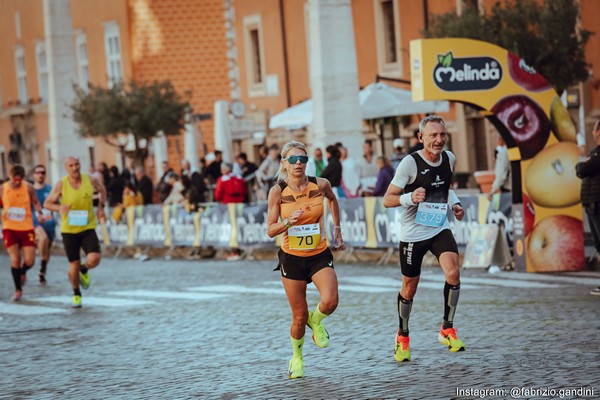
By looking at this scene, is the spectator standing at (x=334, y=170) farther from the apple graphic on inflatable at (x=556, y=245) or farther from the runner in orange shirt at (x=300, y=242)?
the runner in orange shirt at (x=300, y=242)

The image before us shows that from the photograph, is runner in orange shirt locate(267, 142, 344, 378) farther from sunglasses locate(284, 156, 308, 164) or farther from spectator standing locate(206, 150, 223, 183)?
spectator standing locate(206, 150, 223, 183)

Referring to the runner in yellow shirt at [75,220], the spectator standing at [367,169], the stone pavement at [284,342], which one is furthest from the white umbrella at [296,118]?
the runner in yellow shirt at [75,220]

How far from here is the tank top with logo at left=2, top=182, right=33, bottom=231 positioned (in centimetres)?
2138

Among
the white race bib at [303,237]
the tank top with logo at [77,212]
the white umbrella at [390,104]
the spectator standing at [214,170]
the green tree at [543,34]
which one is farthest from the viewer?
the spectator standing at [214,170]

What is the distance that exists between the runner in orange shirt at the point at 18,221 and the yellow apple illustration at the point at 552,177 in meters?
6.69

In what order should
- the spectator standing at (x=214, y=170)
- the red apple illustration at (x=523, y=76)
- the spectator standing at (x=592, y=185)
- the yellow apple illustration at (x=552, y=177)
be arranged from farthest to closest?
the spectator standing at (x=214, y=170) < the yellow apple illustration at (x=552, y=177) < the red apple illustration at (x=523, y=76) < the spectator standing at (x=592, y=185)

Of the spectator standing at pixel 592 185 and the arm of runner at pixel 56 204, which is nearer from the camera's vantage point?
the spectator standing at pixel 592 185

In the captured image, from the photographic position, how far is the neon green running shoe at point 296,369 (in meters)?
11.4

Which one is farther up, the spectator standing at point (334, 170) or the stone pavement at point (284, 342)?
the spectator standing at point (334, 170)

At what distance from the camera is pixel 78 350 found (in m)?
14.3

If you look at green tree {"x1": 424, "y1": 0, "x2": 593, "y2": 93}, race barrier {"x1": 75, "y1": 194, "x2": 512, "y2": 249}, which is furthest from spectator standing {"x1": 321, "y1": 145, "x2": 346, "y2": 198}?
green tree {"x1": 424, "y1": 0, "x2": 593, "y2": 93}

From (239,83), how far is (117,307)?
2891 centimetres

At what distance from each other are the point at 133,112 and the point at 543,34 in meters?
17.9

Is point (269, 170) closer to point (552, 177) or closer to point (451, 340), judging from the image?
point (552, 177)
